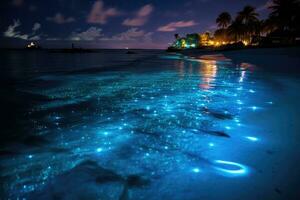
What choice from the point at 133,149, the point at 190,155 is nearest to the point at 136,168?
the point at 133,149

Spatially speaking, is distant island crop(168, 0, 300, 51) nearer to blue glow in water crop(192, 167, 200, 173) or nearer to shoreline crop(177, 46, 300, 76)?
shoreline crop(177, 46, 300, 76)

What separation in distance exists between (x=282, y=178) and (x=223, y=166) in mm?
749

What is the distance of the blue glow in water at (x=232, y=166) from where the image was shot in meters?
3.02

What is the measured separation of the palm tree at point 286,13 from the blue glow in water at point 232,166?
5211 cm

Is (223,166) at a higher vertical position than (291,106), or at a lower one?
lower

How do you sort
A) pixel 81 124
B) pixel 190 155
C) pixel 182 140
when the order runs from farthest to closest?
pixel 81 124, pixel 182 140, pixel 190 155

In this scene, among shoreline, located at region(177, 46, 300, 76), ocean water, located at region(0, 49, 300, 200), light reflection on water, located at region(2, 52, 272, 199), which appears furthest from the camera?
shoreline, located at region(177, 46, 300, 76)

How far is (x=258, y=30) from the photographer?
230ft

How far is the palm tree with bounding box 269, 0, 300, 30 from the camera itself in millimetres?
43375

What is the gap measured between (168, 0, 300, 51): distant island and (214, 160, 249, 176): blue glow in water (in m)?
44.2

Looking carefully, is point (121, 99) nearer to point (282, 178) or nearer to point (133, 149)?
point (133, 149)

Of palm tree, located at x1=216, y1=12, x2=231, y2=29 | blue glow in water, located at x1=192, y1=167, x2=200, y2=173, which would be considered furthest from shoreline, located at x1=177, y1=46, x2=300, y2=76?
palm tree, located at x1=216, y1=12, x2=231, y2=29

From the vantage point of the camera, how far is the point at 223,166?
3.19 metres

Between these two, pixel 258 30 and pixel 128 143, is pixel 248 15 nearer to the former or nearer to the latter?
pixel 258 30
